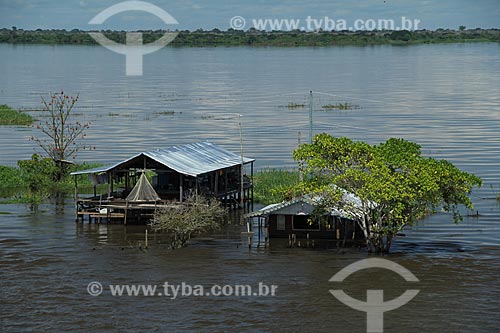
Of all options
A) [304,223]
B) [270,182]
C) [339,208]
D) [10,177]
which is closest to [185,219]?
[304,223]

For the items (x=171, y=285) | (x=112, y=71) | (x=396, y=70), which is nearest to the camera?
(x=171, y=285)

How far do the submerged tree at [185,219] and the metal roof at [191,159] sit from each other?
2.16 m

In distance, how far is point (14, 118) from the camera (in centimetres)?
9819

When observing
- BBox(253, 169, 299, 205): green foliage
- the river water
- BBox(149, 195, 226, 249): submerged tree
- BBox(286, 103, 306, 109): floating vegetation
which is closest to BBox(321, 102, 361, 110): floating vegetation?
BBox(286, 103, 306, 109): floating vegetation

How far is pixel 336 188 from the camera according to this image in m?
42.0

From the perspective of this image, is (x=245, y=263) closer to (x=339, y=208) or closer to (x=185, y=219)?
(x=185, y=219)

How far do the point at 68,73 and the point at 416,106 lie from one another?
285 feet

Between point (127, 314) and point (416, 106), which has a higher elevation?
point (416, 106)

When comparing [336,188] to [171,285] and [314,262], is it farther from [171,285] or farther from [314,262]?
[171,285]

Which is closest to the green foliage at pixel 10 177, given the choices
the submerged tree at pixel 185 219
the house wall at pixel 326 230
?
the submerged tree at pixel 185 219

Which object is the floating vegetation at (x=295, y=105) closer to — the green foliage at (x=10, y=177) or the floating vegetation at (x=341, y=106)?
the floating vegetation at (x=341, y=106)

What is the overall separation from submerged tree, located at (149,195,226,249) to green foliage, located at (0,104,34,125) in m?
51.8

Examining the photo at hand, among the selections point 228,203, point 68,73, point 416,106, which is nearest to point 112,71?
point 68,73

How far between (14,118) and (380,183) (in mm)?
65050
